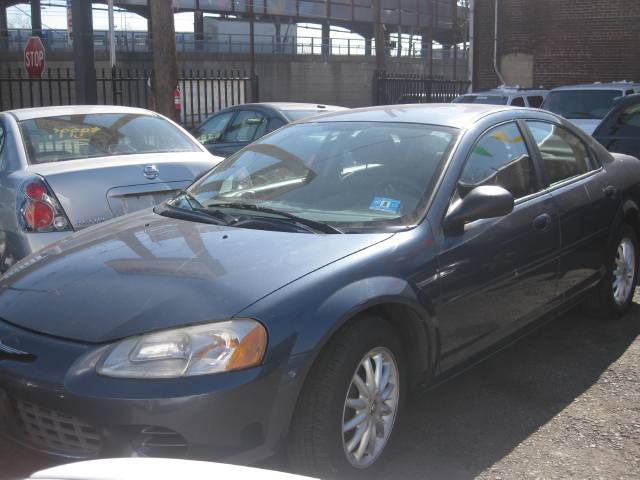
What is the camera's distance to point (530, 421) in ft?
12.6

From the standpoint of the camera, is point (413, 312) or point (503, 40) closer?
point (413, 312)

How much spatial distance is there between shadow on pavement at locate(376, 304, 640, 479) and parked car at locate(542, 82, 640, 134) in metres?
8.67

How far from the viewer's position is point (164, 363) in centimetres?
267

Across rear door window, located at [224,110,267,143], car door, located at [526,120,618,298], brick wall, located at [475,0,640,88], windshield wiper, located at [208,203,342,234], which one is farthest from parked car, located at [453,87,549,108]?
windshield wiper, located at [208,203,342,234]

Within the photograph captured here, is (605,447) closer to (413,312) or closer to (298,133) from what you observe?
(413,312)

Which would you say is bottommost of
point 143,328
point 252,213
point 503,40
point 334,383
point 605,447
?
point 605,447

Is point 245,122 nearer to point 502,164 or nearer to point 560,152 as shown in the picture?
point 560,152

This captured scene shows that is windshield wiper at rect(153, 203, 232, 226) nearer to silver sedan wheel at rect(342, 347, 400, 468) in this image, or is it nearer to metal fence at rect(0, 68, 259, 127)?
silver sedan wheel at rect(342, 347, 400, 468)

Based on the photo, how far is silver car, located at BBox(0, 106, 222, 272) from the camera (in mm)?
5074

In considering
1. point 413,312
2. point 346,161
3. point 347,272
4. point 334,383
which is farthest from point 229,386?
point 346,161

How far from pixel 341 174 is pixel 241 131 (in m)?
6.47

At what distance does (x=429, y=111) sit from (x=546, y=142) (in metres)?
0.85

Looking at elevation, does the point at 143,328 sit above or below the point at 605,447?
above

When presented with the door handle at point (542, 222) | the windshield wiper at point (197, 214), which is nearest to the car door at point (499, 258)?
the door handle at point (542, 222)
